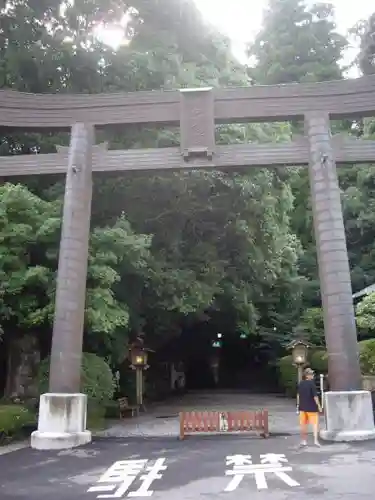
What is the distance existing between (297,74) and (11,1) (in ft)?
90.0

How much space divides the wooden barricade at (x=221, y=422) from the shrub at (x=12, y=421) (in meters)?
3.81

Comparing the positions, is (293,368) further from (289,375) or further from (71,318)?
(71,318)

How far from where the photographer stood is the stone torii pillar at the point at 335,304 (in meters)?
11.1

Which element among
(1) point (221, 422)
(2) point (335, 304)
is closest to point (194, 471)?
(1) point (221, 422)

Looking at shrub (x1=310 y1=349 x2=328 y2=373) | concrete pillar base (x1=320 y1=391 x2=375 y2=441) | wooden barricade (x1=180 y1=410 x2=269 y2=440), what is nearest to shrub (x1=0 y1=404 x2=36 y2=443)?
wooden barricade (x1=180 y1=410 x2=269 y2=440)

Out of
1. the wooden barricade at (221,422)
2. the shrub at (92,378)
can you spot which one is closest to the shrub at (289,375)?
the shrub at (92,378)

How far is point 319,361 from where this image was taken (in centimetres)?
2467

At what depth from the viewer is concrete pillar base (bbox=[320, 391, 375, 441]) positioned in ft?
36.0

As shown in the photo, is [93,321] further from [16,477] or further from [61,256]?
[16,477]

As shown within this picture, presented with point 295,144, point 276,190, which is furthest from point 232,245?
point 295,144

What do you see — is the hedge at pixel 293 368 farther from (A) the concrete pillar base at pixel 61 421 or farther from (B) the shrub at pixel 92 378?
(A) the concrete pillar base at pixel 61 421

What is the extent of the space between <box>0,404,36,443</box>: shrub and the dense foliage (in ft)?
6.93

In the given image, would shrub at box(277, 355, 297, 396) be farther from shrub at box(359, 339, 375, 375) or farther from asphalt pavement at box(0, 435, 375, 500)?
asphalt pavement at box(0, 435, 375, 500)

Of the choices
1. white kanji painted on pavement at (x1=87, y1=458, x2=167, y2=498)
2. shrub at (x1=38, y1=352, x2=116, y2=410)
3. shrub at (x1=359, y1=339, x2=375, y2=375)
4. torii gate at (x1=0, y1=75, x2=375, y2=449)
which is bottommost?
white kanji painted on pavement at (x1=87, y1=458, x2=167, y2=498)
